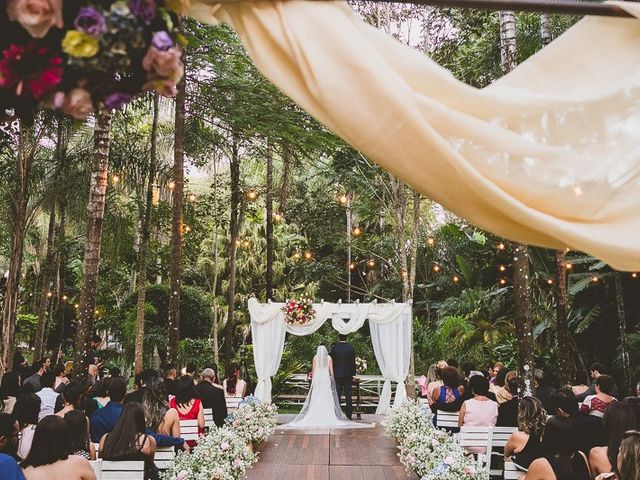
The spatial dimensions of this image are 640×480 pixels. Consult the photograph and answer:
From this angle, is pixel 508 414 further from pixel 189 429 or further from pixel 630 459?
pixel 630 459

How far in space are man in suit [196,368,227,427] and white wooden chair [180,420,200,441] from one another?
1418 mm

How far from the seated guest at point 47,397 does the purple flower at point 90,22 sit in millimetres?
7278

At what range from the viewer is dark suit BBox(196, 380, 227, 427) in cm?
920

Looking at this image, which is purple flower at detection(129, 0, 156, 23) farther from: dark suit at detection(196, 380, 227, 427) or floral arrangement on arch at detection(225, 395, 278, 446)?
floral arrangement on arch at detection(225, 395, 278, 446)

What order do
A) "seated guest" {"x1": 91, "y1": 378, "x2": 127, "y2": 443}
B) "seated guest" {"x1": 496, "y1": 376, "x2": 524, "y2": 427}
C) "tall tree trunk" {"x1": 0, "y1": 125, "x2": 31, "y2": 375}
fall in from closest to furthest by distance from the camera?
"seated guest" {"x1": 91, "y1": 378, "x2": 127, "y2": 443}, "seated guest" {"x1": 496, "y1": 376, "x2": 524, "y2": 427}, "tall tree trunk" {"x1": 0, "y1": 125, "x2": 31, "y2": 375}

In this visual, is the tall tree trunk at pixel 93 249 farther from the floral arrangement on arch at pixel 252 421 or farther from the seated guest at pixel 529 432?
the seated guest at pixel 529 432

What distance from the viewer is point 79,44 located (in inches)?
63.6

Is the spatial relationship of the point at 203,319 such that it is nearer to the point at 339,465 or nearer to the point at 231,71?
the point at 231,71

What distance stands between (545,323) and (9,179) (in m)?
13.8

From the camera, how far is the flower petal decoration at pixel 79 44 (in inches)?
63.2

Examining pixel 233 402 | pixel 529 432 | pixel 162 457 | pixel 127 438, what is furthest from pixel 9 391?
pixel 529 432

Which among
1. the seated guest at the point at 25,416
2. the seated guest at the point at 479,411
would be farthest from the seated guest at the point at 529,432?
the seated guest at the point at 25,416

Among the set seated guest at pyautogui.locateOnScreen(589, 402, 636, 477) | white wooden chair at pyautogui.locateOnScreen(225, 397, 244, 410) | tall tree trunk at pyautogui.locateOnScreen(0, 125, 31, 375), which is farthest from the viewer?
tall tree trunk at pyautogui.locateOnScreen(0, 125, 31, 375)

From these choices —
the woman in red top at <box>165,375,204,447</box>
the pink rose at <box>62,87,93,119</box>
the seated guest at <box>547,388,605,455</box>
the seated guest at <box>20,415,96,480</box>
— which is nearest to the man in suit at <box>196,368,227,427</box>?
the woman in red top at <box>165,375,204,447</box>
